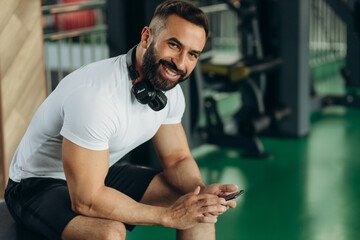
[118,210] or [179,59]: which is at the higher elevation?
[179,59]

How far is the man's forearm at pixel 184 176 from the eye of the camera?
1938 mm

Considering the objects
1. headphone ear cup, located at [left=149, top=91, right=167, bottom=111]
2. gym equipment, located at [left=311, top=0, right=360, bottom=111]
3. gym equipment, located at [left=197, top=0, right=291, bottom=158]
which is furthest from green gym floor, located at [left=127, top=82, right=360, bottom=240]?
headphone ear cup, located at [left=149, top=91, right=167, bottom=111]

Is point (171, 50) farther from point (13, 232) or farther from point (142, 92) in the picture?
point (13, 232)

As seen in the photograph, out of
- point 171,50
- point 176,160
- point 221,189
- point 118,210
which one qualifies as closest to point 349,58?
point 176,160

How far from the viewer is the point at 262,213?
2.85 meters

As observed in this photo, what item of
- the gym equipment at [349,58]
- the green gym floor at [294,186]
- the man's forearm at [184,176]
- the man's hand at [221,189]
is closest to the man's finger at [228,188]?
the man's hand at [221,189]

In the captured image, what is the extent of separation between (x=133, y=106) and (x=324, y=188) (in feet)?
6.06

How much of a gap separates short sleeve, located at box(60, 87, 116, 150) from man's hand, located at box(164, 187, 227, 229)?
0.30m

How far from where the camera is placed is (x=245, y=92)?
12.9ft

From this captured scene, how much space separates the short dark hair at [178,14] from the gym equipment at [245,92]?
1.98 metres

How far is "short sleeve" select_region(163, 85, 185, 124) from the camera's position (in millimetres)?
1922

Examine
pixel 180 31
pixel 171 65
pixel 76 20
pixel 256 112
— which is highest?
pixel 180 31

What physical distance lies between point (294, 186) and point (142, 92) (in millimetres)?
1831

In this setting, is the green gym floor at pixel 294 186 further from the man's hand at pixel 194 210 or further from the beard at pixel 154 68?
the beard at pixel 154 68
